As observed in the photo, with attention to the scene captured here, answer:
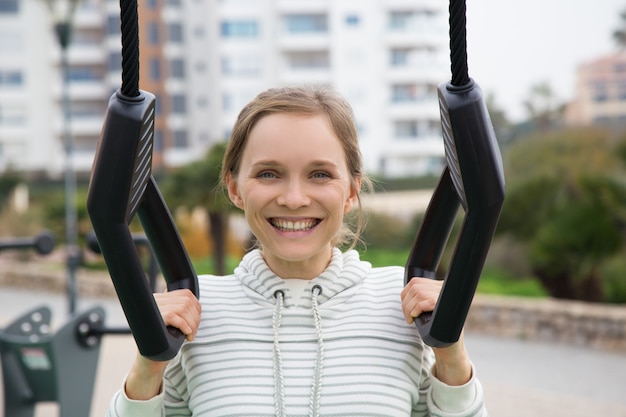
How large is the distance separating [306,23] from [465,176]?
4258 centimetres

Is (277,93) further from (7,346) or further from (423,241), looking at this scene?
(7,346)

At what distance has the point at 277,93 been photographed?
1.43 metres

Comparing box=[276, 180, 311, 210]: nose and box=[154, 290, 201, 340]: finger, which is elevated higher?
box=[276, 180, 311, 210]: nose

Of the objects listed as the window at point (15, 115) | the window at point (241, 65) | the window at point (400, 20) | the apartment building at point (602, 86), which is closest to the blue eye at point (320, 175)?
the window at point (241, 65)

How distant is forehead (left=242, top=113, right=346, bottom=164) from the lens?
52.7 inches

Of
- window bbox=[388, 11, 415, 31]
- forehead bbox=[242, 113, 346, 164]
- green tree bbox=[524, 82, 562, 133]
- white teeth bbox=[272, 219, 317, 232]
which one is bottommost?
green tree bbox=[524, 82, 562, 133]

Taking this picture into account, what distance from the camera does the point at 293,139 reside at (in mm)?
1342

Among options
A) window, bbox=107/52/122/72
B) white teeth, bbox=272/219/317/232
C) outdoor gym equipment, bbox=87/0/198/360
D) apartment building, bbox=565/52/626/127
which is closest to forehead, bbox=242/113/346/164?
white teeth, bbox=272/219/317/232

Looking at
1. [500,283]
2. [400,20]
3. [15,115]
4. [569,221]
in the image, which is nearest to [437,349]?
[569,221]

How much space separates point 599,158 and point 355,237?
389 inches

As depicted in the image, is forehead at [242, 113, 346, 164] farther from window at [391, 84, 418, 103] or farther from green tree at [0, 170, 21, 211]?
window at [391, 84, 418, 103]

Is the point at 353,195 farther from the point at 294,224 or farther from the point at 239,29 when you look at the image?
the point at 239,29

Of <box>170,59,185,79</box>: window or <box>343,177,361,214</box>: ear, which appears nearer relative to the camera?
<box>343,177,361,214</box>: ear

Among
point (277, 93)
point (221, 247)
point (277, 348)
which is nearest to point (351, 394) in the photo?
point (277, 348)
